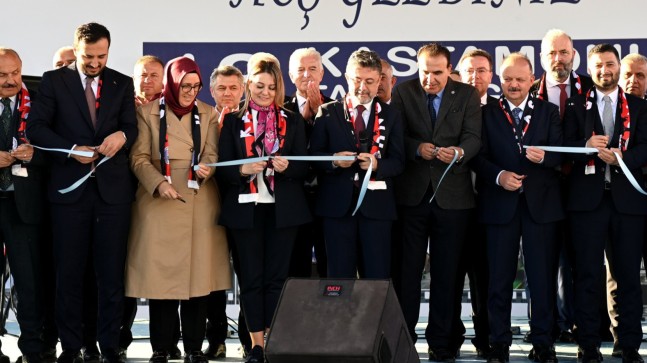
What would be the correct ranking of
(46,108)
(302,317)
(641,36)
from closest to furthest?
(302,317)
(46,108)
(641,36)

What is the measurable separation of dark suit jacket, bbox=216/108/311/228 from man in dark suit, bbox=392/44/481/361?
622mm

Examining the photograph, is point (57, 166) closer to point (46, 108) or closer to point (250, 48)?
point (46, 108)

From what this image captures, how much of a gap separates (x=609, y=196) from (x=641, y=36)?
282cm

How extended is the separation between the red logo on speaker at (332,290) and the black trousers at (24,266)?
205 centimetres

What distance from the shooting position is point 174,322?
21.5 feet

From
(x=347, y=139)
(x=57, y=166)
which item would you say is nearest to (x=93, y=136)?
(x=57, y=166)

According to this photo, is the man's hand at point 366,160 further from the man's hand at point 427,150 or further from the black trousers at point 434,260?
the black trousers at point 434,260

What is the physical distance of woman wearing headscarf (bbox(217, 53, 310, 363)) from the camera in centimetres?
639

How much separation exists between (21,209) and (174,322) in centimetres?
107

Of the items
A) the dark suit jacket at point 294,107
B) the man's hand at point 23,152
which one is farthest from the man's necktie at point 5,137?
the dark suit jacket at point 294,107

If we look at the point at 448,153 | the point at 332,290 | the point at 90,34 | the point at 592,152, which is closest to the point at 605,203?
the point at 592,152

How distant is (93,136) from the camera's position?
249 inches

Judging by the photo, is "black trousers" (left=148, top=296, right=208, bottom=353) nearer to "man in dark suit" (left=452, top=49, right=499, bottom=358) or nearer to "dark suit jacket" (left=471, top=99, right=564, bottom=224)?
"man in dark suit" (left=452, top=49, right=499, bottom=358)

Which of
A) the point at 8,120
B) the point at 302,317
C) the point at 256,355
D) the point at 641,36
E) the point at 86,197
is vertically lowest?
the point at 256,355
